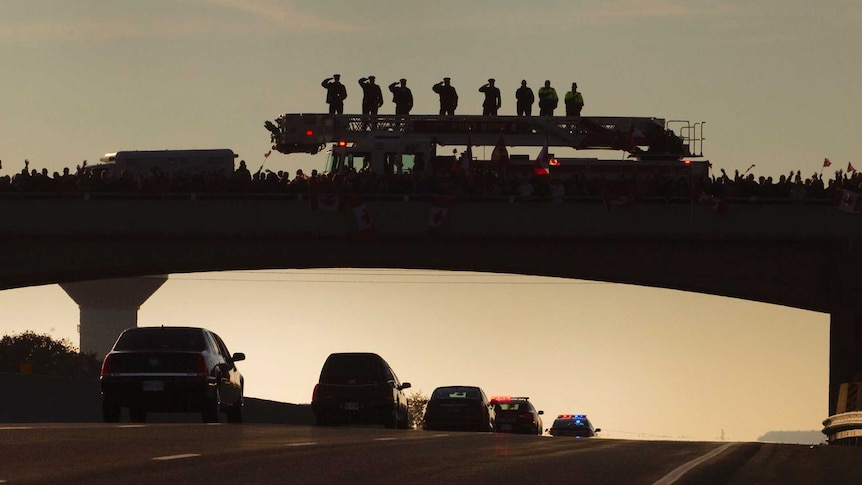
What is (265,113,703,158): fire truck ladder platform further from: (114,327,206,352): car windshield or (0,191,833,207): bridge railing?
(114,327,206,352): car windshield

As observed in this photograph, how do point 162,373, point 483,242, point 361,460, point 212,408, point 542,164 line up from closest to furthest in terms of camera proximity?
point 361,460 < point 162,373 < point 212,408 < point 542,164 < point 483,242

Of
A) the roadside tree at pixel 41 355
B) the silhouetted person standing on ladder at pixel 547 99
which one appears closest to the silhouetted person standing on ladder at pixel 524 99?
the silhouetted person standing on ladder at pixel 547 99

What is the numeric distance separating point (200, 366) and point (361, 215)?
77.6ft

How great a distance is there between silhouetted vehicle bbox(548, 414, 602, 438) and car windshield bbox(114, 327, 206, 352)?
3577cm

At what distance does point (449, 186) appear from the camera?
51.7 metres

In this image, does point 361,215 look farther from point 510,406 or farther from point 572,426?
point 572,426

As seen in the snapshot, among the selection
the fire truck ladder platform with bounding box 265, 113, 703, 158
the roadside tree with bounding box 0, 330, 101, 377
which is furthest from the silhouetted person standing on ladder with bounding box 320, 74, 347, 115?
the roadside tree with bounding box 0, 330, 101, 377

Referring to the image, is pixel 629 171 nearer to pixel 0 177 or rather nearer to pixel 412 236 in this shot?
pixel 412 236

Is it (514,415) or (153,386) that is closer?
(153,386)

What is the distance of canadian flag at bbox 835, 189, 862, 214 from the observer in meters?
50.7

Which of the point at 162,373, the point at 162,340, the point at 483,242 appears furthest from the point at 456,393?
the point at 162,373

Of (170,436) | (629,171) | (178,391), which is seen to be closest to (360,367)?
(178,391)

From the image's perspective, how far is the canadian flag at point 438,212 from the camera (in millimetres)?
51312

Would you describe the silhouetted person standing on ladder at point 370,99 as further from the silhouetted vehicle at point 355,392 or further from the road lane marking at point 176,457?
the road lane marking at point 176,457
